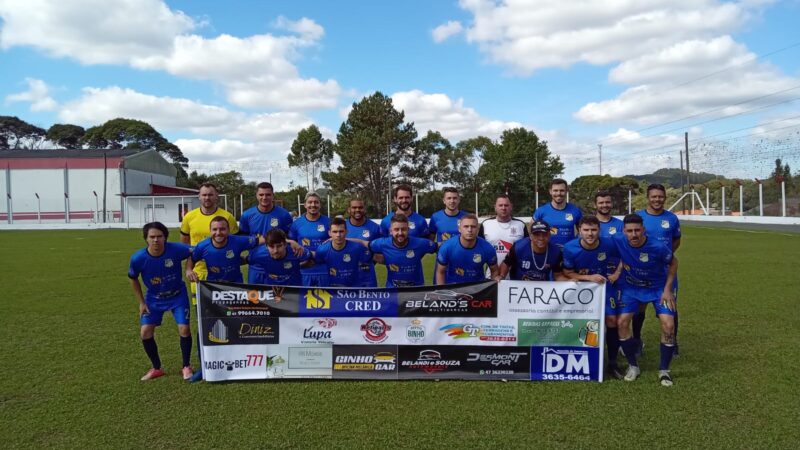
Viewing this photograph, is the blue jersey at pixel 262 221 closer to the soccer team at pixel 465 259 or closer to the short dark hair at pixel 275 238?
the soccer team at pixel 465 259

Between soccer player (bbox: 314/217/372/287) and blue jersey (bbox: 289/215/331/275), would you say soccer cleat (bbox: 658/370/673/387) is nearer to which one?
soccer player (bbox: 314/217/372/287)

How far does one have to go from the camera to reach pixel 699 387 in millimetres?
5031

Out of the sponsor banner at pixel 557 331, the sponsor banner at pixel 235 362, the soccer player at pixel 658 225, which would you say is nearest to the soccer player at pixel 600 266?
the sponsor banner at pixel 557 331

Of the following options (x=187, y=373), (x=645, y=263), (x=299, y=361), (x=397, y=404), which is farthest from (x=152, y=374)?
(x=645, y=263)

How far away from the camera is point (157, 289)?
553cm

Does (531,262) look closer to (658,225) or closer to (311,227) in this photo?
(658,225)

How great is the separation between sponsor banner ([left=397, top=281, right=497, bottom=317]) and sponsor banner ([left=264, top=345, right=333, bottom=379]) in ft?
2.92

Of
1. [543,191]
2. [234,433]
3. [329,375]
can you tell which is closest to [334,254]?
[329,375]

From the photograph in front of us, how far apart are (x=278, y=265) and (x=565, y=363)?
3.24m

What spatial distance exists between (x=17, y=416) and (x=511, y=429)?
4087 millimetres

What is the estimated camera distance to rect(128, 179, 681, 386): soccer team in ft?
17.8

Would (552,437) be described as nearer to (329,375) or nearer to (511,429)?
(511,429)

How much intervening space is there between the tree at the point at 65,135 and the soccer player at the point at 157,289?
10257 centimetres

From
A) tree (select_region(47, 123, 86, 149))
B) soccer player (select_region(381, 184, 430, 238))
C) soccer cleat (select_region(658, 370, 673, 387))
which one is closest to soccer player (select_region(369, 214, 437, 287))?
soccer player (select_region(381, 184, 430, 238))
